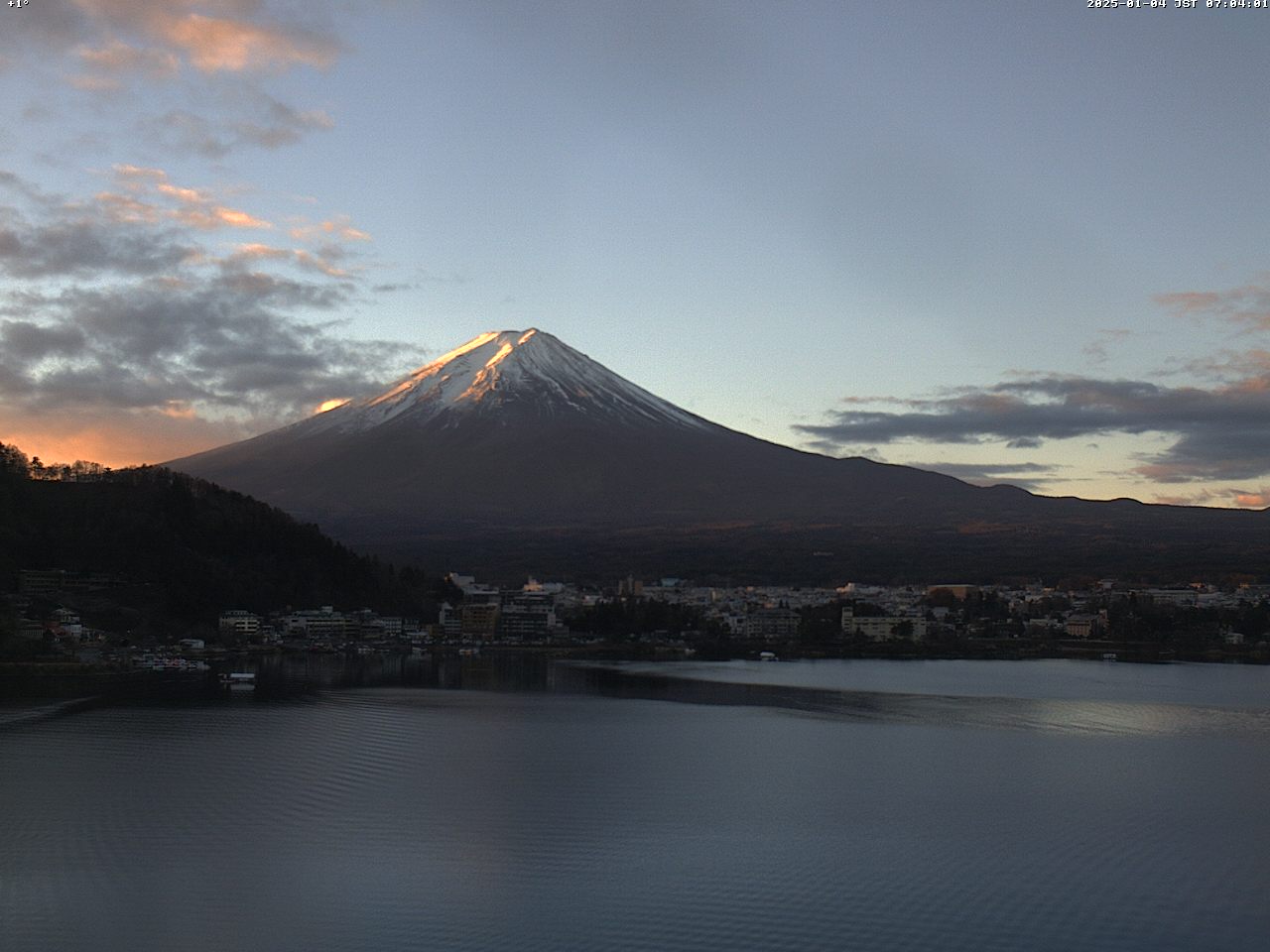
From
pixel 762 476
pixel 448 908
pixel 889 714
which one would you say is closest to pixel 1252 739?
pixel 889 714

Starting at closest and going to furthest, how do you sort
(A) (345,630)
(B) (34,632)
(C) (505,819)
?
(C) (505,819) → (B) (34,632) → (A) (345,630)

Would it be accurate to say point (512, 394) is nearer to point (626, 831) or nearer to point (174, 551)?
point (174, 551)

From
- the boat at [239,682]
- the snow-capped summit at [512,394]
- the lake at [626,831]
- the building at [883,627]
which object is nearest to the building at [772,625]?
the building at [883,627]

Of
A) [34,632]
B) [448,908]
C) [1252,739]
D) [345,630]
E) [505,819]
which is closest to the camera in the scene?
[448,908]

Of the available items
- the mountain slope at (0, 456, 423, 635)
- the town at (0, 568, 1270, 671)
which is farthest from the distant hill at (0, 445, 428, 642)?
the town at (0, 568, 1270, 671)

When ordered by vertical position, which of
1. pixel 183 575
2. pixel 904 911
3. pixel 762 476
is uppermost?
pixel 762 476

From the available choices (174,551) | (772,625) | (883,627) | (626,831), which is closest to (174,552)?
(174,551)

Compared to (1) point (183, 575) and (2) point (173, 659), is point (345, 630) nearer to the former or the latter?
(1) point (183, 575)

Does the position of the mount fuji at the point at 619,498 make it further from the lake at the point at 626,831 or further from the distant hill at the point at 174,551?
the lake at the point at 626,831
